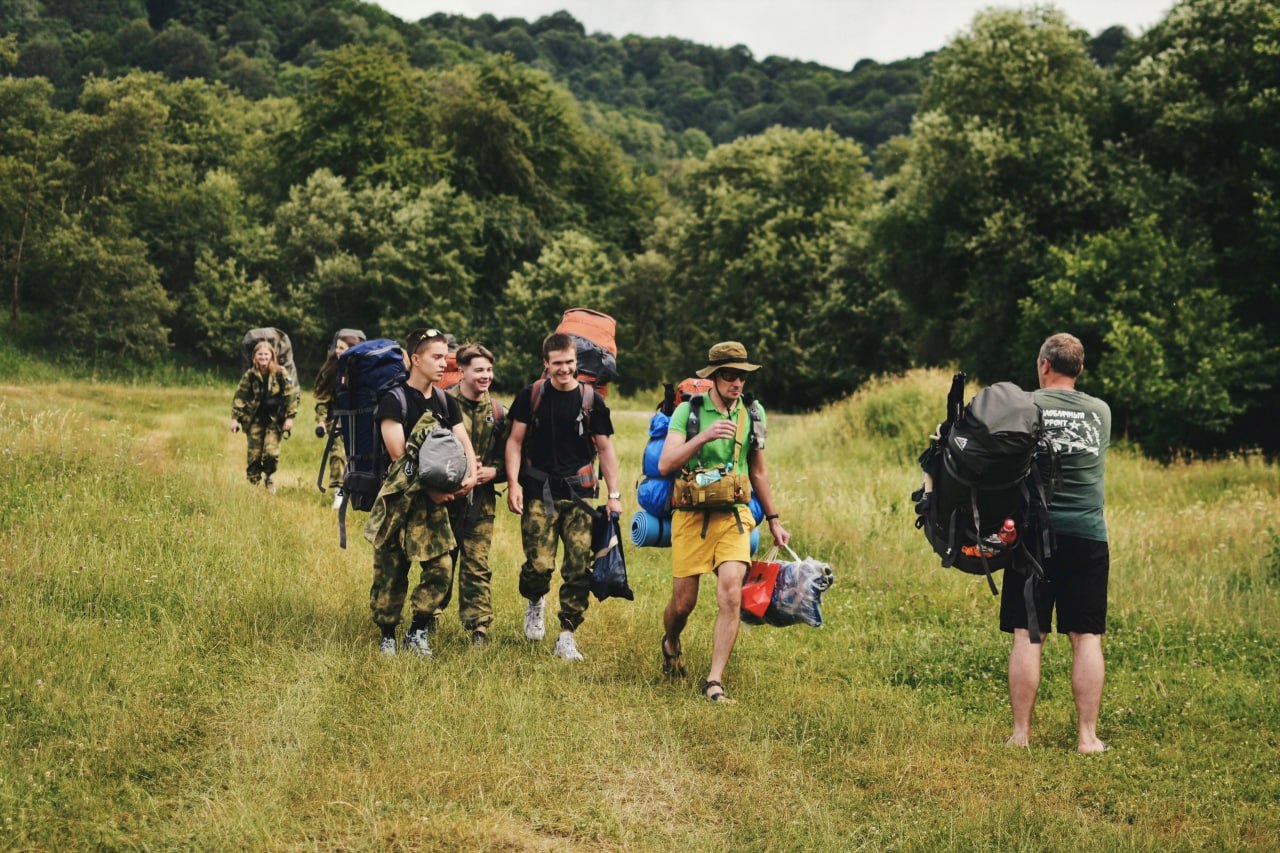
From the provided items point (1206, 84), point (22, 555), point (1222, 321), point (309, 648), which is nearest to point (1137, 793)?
point (309, 648)

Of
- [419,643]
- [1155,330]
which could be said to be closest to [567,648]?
[419,643]

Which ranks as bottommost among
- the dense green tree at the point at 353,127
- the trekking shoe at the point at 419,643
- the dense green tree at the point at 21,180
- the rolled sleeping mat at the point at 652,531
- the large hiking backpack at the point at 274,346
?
the trekking shoe at the point at 419,643

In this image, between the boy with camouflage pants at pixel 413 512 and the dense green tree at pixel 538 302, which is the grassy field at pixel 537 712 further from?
the dense green tree at pixel 538 302

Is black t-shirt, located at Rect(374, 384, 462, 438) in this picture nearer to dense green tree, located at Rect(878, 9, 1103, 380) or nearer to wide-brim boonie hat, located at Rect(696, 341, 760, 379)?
wide-brim boonie hat, located at Rect(696, 341, 760, 379)

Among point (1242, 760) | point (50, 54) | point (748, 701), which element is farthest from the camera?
point (50, 54)

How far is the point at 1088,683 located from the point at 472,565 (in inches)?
158

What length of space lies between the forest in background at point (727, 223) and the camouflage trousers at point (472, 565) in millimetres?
25324

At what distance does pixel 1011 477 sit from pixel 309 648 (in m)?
4.52

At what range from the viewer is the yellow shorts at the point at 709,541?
23.3 feet

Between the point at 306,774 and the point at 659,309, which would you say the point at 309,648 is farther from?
the point at 659,309

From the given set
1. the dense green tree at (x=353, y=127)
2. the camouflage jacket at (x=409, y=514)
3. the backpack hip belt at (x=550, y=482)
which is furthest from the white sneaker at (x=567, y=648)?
the dense green tree at (x=353, y=127)

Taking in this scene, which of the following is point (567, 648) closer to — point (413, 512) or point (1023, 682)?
point (413, 512)

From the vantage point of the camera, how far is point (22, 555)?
8219 mm

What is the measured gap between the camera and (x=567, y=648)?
7871 mm
